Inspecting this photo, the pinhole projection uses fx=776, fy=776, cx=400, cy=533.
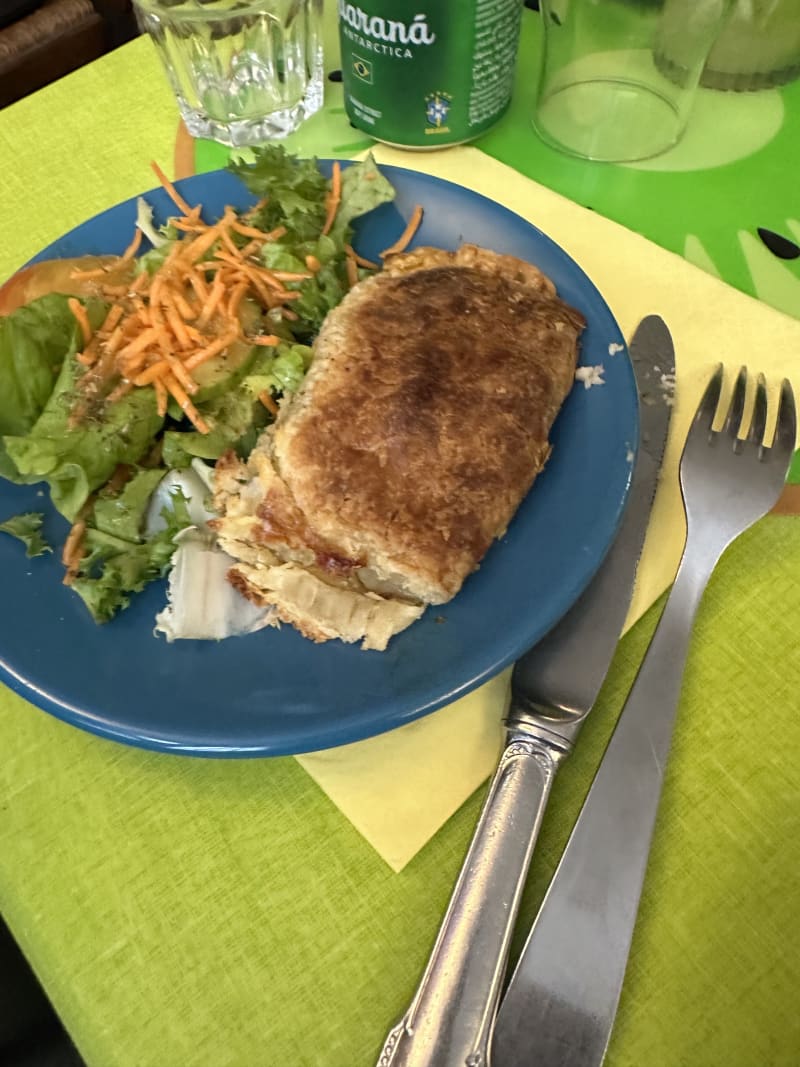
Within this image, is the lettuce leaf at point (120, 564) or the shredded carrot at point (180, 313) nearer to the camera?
the lettuce leaf at point (120, 564)

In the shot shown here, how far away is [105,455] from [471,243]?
2.18 feet

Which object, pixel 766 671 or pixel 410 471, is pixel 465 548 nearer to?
pixel 410 471

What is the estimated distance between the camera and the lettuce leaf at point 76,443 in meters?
1.02

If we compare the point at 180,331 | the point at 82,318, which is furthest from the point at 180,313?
the point at 82,318

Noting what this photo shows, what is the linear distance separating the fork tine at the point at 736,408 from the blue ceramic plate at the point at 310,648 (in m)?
0.18

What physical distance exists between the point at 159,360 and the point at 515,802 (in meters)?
0.76

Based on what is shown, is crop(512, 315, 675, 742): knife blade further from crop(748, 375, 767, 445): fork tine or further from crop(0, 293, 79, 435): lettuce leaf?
crop(0, 293, 79, 435): lettuce leaf

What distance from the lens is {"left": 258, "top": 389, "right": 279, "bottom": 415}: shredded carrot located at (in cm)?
112

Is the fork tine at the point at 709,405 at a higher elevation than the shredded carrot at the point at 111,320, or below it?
below

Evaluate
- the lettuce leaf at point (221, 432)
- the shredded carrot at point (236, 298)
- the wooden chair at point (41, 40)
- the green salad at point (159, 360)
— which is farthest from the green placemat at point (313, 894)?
the wooden chair at point (41, 40)

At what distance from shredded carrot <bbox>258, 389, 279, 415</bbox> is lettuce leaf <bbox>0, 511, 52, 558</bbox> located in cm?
34

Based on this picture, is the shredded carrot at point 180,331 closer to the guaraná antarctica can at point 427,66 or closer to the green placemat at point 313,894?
the green placemat at point 313,894

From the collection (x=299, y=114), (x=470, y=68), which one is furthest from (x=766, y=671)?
(x=299, y=114)

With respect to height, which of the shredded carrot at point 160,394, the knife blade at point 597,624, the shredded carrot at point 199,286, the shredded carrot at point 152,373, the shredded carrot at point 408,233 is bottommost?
the knife blade at point 597,624
